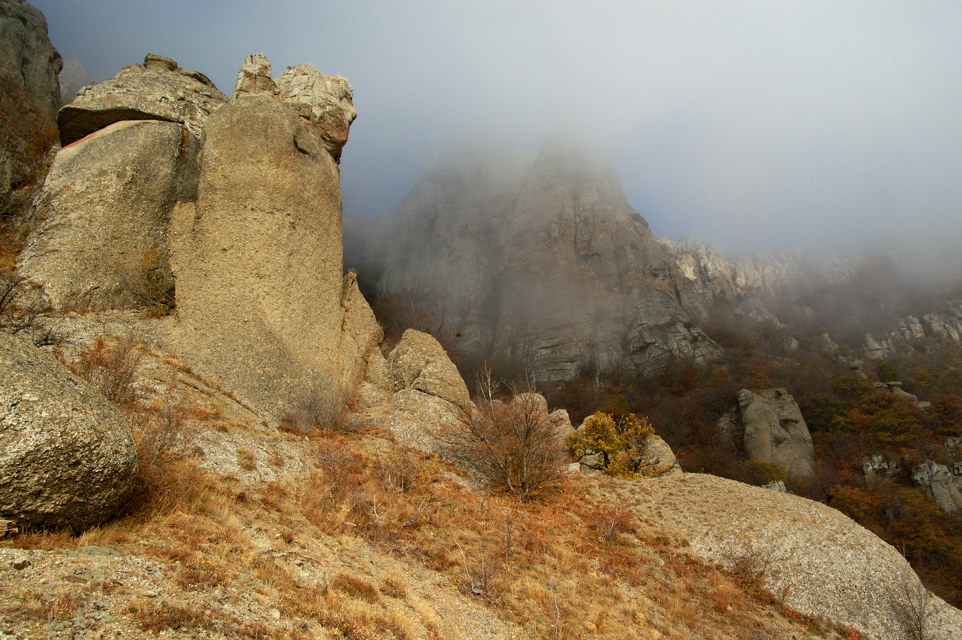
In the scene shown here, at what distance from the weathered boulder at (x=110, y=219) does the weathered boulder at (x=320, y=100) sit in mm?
5007

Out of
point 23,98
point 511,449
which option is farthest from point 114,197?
point 23,98

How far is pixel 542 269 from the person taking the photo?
9544 centimetres

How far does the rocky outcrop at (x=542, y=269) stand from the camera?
279 ft

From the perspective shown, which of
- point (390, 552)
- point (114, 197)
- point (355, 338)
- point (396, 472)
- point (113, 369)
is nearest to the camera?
point (390, 552)

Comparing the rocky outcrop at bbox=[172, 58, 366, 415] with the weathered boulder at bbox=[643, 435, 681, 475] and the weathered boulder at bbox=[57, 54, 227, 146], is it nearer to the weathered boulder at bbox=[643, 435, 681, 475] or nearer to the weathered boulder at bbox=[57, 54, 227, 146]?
the weathered boulder at bbox=[57, 54, 227, 146]

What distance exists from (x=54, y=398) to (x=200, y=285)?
34.7ft

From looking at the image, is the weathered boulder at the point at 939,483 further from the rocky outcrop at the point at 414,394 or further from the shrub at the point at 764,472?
the rocky outcrop at the point at 414,394

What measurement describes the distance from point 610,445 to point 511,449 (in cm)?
1006

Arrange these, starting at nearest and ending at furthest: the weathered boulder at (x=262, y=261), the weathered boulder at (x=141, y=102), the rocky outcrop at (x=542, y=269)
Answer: the weathered boulder at (x=262, y=261), the weathered boulder at (x=141, y=102), the rocky outcrop at (x=542, y=269)

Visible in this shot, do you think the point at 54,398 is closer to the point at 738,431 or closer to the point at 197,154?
the point at 197,154

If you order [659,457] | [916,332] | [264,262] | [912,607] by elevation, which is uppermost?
[916,332]

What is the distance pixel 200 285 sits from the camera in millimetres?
14438

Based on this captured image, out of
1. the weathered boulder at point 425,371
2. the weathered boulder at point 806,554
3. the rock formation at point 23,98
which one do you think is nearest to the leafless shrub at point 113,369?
the rock formation at point 23,98

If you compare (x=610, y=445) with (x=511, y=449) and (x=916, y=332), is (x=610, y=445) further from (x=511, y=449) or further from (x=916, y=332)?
(x=916, y=332)
